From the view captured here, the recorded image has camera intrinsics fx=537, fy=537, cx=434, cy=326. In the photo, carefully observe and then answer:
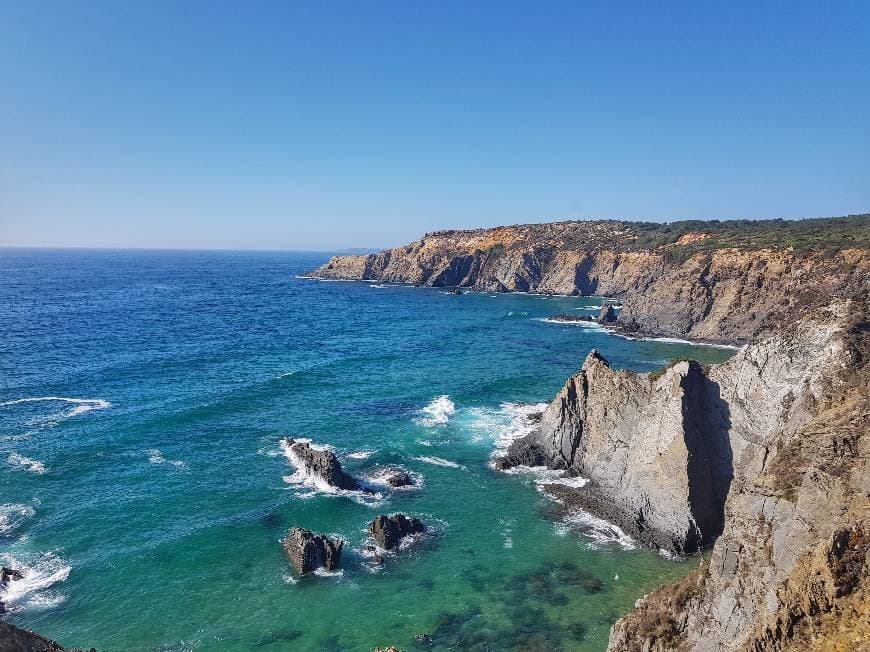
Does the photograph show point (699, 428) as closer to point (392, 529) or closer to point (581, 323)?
point (392, 529)

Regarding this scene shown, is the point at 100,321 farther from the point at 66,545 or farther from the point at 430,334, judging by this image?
the point at 66,545

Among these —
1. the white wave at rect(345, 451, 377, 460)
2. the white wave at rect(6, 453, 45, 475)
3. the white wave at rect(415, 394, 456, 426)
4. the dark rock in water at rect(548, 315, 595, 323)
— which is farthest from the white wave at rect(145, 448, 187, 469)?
the dark rock in water at rect(548, 315, 595, 323)

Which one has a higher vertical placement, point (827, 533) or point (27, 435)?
point (827, 533)

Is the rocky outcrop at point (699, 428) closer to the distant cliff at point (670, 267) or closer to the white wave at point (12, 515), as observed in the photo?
the distant cliff at point (670, 267)

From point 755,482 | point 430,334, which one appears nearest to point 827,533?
point 755,482

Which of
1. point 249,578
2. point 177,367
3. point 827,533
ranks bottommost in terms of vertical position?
point 249,578

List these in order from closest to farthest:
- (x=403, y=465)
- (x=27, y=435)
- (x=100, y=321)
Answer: (x=403, y=465), (x=27, y=435), (x=100, y=321)

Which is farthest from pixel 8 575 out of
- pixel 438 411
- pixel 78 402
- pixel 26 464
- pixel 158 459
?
pixel 438 411

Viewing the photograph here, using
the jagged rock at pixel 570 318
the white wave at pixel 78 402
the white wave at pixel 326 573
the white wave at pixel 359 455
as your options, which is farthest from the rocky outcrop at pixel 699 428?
the jagged rock at pixel 570 318
